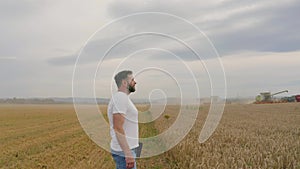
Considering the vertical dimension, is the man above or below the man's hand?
above

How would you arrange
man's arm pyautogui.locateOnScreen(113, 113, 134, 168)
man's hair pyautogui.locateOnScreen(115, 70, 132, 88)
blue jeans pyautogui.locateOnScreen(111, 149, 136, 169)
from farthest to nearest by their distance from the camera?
blue jeans pyautogui.locateOnScreen(111, 149, 136, 169), man's hair pyautogui.locateOnScreen(115, 70, 132, 88), man's arm pyautogui.locateOnScreen(113, 113, 134, 168)

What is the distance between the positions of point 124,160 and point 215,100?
2948mm

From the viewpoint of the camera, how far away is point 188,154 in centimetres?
980

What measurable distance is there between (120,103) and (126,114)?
201 mm

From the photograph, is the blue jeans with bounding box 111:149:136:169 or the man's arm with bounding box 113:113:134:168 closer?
the man's arm with bounding box 113:113:134:168

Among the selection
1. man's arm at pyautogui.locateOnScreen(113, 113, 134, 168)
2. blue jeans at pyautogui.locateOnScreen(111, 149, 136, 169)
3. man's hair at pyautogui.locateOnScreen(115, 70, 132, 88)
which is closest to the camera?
man's arm at pyautogui.locateOnScreen(113, 113, 134, 168)

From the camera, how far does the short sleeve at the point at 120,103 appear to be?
167 inches

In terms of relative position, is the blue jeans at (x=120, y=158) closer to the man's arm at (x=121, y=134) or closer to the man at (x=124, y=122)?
the man at (x=124, y=122)

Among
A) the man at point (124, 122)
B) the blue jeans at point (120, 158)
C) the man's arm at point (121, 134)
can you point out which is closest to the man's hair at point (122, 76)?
the man at point (124, 122)

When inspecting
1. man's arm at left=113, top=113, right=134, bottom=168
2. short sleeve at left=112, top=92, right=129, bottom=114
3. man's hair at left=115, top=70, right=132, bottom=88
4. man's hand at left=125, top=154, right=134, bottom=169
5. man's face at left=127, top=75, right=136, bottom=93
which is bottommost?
man's hand at left=125, top=154, right=134, bottom=169

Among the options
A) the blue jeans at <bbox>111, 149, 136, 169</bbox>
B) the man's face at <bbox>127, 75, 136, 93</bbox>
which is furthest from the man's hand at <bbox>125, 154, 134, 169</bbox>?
the man's face at <bbox>127, 75, 136, 93</bbox>

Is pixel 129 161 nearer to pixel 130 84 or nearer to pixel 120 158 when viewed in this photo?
pixel 120 158

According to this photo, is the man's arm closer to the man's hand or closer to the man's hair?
the man's hand

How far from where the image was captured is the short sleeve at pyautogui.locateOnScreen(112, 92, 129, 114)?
4.25 metres
